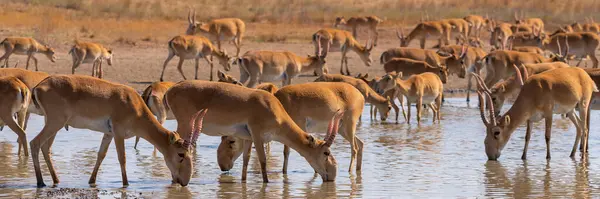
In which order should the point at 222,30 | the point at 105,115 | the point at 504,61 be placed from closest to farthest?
the point at 105,115 < the point at 504,61 < the point at 222,30

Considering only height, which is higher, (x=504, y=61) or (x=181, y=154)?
(x=181, y=154)

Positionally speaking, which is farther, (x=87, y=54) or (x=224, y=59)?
(x=224, y=59)

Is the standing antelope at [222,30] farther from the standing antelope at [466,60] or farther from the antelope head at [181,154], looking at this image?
the antelope head at [181,154]

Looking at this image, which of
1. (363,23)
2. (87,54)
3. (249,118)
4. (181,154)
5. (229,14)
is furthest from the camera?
(229,14)

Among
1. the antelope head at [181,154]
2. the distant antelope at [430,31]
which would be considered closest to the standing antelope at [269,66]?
the antelope head at [181,154]

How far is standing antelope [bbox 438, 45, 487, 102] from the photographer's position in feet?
85.8

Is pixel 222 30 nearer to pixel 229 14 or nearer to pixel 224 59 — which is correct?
pixel 224 59

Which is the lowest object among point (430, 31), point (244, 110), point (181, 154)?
point (430, 31)

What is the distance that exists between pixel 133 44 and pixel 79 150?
1835 centimetres

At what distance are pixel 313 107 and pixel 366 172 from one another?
1220mm

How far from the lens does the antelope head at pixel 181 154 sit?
11268 millimetres

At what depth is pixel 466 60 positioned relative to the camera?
27266 millimetres

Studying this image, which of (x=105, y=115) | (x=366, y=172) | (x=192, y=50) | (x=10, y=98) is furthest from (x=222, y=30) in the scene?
(x=105, y=115)

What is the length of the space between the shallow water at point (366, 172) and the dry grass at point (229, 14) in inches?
724
